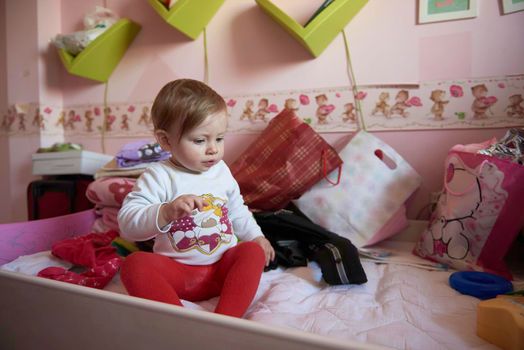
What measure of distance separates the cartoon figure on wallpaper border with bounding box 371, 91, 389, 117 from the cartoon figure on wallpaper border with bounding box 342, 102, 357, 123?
9 centimetres

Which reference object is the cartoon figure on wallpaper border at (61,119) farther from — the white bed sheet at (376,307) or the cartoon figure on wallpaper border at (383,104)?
the cartoon figure on wallpaper border at (383,104)

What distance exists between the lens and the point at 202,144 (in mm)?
768

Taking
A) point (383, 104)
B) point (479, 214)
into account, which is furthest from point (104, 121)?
point (479, 214)

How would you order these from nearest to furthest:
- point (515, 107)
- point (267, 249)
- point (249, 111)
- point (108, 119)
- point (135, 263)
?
1. point (135, 263)
2. point (267, 249)
3. point (515, 107)
4. point (249, 111)
5. point (108, 119)

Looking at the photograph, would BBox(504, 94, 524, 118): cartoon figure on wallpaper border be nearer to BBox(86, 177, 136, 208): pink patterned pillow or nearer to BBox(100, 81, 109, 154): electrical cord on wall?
BBox(86, 177, 136, 208): pink patterned pillow

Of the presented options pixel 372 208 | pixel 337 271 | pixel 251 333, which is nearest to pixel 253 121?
pixel 372 208

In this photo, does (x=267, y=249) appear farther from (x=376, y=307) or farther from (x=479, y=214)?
(x=479, y=214)

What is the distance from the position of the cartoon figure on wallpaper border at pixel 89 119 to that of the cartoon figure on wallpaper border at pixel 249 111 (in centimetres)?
89

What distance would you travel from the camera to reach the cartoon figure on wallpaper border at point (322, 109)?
1345 mm

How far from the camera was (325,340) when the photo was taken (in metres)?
0.42

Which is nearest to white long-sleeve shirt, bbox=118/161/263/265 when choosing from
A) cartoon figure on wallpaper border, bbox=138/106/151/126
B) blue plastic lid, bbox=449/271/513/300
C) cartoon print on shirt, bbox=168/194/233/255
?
cartoon print on shirt, bbox=168/194/233/255

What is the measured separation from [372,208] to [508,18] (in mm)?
794

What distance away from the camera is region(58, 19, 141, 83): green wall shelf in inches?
61.2

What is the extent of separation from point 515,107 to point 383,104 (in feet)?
1.40
